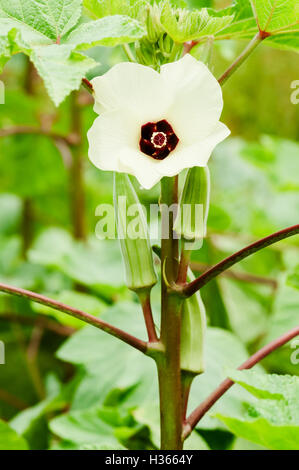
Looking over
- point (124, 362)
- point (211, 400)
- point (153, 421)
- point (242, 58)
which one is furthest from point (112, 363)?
point (242, 58)

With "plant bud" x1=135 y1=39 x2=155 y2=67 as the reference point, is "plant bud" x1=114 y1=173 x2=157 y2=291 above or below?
below

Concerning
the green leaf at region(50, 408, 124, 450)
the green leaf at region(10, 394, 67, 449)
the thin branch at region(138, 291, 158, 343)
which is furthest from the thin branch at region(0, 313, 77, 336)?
the thin branch at region(138, 291, 158, 343)

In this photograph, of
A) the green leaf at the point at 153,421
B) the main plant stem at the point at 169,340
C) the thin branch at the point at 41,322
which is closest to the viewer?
the main plant stem at the point at 169,340

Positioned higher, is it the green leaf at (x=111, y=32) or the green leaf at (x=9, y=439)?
the green leaf at (x=111, y=32)

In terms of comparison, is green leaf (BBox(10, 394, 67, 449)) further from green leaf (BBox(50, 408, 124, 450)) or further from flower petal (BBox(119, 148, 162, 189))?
flower petal (BBox(119, 148, 162, 189))

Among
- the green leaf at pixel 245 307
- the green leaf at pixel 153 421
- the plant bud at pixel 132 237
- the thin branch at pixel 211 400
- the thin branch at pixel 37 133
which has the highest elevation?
the plant bud at pixel 132 237

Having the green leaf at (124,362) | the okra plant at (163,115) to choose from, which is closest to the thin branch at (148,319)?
the okra plant at (163,115)

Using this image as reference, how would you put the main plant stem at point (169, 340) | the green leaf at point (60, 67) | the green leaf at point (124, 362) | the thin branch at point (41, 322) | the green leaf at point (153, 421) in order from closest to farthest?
the green leaf at point (60, 67) → the main plant stem at point (169, 340) → the green leaf at point (153, 421) → the green leaf at point (124, 362) → the thin branch at point (41, 322)

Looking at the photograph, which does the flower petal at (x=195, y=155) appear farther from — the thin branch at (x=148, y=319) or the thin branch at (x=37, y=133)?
the thin branch at (x=37, y=133)
